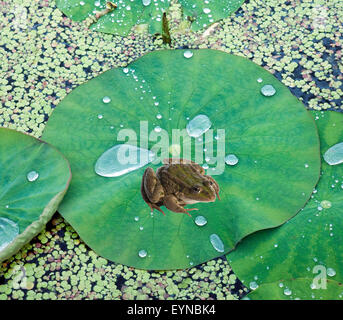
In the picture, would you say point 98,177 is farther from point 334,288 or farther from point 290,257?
point 334,288

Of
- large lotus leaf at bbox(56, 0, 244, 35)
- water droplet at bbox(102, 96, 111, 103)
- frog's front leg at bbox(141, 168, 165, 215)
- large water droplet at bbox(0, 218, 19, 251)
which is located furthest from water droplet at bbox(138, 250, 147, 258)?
large lotus leaf at bbox(56, 0, 244, 35)

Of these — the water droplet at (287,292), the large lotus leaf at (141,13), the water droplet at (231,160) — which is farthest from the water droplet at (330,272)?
the large lotus leaf at (141,13)

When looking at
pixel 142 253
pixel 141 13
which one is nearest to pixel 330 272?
pixel 142 253

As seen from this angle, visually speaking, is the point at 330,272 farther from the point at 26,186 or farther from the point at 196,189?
the point at 26,186

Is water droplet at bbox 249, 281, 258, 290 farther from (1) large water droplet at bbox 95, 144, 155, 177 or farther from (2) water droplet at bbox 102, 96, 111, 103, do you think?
(2) water droplet at bbox 102, 96, 111, 103

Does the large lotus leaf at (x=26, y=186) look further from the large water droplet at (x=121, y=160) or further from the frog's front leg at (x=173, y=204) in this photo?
the frog's front leg at (x=173, y=204)

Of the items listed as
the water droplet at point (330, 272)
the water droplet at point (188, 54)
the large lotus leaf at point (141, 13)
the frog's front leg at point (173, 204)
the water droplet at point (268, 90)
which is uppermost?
the large lotus leaf at point (141, 13)

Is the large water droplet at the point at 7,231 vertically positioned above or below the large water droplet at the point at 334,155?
below
